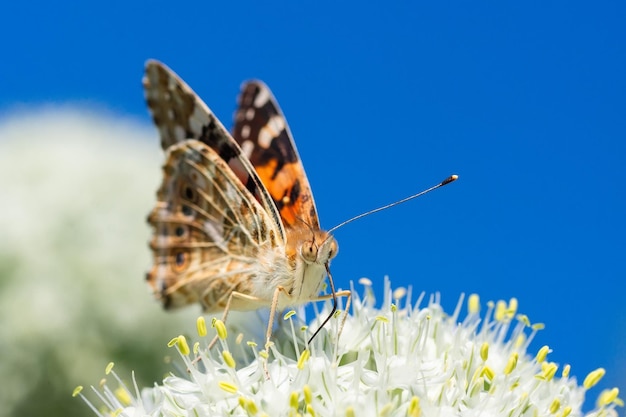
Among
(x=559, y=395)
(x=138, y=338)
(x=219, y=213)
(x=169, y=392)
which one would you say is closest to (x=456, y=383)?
(x=559, y=395)

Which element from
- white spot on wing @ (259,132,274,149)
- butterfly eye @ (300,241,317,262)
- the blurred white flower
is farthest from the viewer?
the blurred white flower

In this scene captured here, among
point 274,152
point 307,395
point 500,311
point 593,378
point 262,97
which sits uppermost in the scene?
point 262,97

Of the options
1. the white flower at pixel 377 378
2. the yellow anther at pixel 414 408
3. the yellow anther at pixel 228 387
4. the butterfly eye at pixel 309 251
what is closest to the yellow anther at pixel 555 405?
the white flower at pixel 377 378

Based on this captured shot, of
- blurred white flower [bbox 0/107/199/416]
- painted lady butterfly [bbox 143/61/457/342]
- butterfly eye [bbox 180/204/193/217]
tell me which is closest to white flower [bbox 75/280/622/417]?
painted lady butterfly [bbox 143/61/457/342]

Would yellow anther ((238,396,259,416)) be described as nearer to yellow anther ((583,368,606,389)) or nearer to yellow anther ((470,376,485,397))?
yellow anther ((470,376,485,397))

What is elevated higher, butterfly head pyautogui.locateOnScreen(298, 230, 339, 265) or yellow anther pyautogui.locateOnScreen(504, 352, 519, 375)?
butterfly head pyautogui.locateOnScreen(298, 230, 339, 265)

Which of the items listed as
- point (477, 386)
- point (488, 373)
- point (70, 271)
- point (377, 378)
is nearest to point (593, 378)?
point (488, 373)

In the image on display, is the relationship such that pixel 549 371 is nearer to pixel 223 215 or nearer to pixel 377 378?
pixel 377 378
